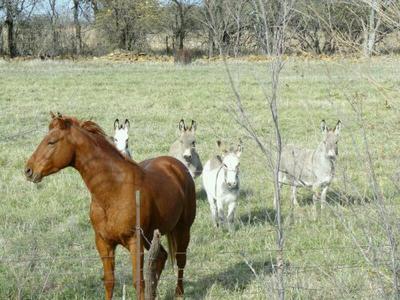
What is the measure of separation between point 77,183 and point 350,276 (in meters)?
5.80

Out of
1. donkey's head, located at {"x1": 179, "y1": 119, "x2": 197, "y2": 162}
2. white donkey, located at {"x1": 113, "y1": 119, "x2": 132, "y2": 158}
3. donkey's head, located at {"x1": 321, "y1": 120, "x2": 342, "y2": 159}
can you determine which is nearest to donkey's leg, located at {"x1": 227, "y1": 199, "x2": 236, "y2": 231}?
donkey's head, located at {"x1": 321, "y1": 120, "x2": 342, "y2": 159}

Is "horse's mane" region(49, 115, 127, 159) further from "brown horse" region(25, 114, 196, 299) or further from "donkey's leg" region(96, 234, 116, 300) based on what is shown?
"donkey's leg" region(96, 234, 116, 300)

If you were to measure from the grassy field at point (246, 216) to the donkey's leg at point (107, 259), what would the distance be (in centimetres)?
53

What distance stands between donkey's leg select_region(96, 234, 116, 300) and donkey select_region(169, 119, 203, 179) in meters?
5.20

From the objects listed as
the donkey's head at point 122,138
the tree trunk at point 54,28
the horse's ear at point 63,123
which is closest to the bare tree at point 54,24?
the tree trunk at point 54,28

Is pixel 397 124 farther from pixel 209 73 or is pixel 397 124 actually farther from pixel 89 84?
pixel 209 73

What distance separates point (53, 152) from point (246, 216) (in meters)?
4.60

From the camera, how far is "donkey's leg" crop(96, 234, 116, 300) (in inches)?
222

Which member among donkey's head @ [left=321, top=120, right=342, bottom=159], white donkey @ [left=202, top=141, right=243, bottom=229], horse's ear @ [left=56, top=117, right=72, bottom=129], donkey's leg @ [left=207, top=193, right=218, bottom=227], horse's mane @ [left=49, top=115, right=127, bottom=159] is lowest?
donkey's leg @ [left=207, top=193, right=218, bottom=227]

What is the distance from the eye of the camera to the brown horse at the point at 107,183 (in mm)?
5488

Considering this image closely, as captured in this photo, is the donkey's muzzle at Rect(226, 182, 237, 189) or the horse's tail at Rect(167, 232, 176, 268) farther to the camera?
the donkey's muzzle at Rect(226, 182, 237, 189)

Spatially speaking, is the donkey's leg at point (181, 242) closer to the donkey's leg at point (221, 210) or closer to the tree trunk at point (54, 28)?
the donkey's leg at point (221, 210)

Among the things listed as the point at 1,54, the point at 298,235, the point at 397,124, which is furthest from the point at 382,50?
the point at 1,54

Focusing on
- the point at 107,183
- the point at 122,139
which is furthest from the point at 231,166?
the point at 107,183
